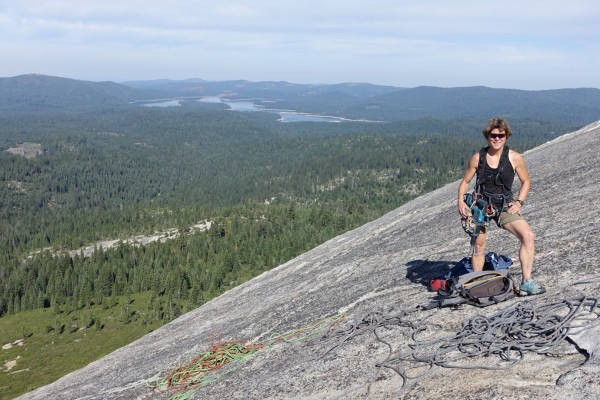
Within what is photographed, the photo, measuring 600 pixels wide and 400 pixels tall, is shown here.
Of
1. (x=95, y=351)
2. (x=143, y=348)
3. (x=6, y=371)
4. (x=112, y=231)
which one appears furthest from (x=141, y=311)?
(x=143, y=348)

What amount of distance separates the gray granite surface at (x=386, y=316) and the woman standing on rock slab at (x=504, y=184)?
49.8 inches

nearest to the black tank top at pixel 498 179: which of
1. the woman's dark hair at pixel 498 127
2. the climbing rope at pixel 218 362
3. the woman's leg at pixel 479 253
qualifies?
the woman's dark hair at pixel 498 127

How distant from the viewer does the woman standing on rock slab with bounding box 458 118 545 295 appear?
12.0 m

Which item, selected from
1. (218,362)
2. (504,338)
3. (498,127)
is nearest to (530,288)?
(504,338)

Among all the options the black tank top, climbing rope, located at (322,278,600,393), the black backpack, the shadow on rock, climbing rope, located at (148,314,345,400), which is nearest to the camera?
climbing rope, located at (322,278,600,393)

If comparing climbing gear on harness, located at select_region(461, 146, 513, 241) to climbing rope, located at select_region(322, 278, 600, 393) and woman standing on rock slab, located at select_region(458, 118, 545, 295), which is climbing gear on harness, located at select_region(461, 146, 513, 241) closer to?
woman standing on rock slab, located at select_region(458, 118, 545, 295)

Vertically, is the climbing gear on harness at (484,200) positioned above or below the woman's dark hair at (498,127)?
below

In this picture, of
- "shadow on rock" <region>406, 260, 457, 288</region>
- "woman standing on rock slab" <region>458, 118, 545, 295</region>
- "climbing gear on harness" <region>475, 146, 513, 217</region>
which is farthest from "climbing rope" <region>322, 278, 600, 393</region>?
"shadow on rock" <region>406, 260, 457, 288</region>

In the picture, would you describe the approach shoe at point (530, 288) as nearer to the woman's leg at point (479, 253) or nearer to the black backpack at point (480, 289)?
the black backpack at point (480, 289)

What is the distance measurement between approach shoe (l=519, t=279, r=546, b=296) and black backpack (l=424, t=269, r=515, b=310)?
1.07 feet

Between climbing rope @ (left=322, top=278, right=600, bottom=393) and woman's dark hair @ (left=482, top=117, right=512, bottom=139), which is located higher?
woman's dark hair @ (left=482, top=117, right=512, bottom=139)

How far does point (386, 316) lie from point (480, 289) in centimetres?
331

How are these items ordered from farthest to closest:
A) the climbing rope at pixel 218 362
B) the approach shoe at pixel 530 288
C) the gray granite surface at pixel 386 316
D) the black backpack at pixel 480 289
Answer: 1. the climbing rope at pixel 218 362
2. the black backpack at pixel 480 289
3. the approach shoe at pixel 530 288
4. the gray granite surface at pixel 386 316

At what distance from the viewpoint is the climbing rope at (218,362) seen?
15.5 m
